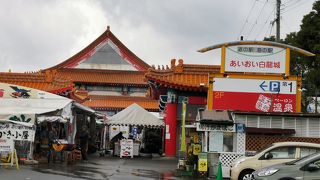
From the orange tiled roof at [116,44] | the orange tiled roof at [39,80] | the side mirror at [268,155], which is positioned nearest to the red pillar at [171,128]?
the orange tiled roof at [39,80]

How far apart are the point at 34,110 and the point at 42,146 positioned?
185 cm

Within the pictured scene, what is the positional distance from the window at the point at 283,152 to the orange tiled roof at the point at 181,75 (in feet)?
46.7

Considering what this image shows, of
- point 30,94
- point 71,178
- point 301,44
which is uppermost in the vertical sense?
point 301,44

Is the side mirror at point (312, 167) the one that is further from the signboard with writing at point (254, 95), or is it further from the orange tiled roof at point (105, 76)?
the orange tiled roof at point (105, 76)

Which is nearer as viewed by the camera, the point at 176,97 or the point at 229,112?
the point at 229,112

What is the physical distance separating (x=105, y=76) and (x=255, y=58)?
28992 mm

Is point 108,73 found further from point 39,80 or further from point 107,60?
point 39,80

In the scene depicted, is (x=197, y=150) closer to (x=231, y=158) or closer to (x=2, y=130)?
(x=231, y=158)

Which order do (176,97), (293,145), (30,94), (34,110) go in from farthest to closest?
(176,97), (30,94), (34,110), (293,145)

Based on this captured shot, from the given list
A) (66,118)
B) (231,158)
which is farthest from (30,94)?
(231,158)

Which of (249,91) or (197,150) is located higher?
(249,91)

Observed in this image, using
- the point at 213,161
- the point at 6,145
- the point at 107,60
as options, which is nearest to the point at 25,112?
the point at 6,145

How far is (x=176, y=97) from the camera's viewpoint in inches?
1249

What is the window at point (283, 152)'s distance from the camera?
54.7 ft
